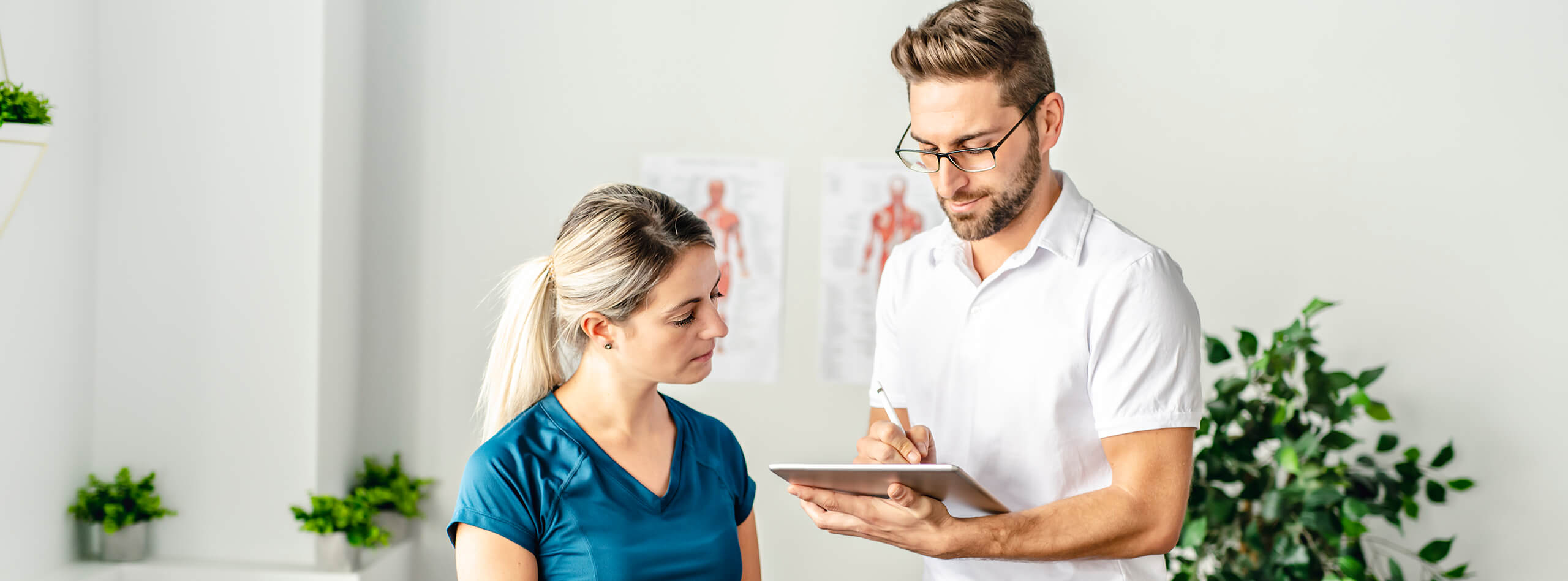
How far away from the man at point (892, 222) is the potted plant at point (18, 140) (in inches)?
86.8

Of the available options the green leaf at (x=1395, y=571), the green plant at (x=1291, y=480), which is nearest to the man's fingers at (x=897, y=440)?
the green plant at (x=1291, y=480)

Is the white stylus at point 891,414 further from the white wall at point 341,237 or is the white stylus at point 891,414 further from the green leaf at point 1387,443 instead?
the white wall at point 341,237

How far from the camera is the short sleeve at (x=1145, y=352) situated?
1.45 meters

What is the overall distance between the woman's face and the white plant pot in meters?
1.62

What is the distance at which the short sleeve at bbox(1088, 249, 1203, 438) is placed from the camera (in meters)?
1.45

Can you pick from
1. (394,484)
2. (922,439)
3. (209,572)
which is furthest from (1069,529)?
(209,572)

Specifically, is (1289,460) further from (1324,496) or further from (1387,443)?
(1387,443)

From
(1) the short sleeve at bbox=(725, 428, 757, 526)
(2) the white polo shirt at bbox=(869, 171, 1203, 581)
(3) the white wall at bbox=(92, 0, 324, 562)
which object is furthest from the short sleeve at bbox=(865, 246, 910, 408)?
(3) the white wall at bbox=(92, 0, 324, 562)

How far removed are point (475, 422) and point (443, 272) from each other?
0.51 m

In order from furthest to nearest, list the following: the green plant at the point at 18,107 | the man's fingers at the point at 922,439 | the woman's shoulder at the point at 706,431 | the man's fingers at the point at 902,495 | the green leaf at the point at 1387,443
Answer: the green leaf at the point at 1387,443 < the green plant at the point at 18,107 < the woman's shoulder at the point at 706,431 < the man's fingers at the point at 922,439 < the man's fingers at the point at 902,495

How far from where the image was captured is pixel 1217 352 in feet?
8.63

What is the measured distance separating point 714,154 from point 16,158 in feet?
5.90

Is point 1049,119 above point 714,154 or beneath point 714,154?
beneath

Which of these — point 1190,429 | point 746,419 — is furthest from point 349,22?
point 1190,429
